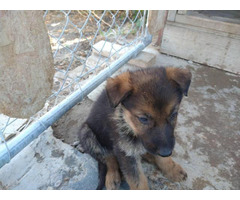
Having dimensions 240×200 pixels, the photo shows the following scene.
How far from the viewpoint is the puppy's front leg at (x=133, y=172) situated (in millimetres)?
2006

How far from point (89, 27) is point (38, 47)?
4.46 meters

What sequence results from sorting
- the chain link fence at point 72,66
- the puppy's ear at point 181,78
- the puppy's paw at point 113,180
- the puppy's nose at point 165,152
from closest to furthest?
the puppy's nose at point 165,152
the puppy's ear at point 181,78
the chain link fence at point 72,66
the puppy's paw at point 113,180

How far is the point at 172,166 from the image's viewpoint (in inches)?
86.0

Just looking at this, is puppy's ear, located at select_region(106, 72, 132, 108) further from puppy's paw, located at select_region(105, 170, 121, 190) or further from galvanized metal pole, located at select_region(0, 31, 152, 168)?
puppy's paw, located at select_region(105, 170, 121, 190)

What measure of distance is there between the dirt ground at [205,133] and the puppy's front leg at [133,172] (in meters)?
0.22

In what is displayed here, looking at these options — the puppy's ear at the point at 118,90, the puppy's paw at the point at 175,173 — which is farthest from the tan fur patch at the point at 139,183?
the puppy's ear at the point at 118,90

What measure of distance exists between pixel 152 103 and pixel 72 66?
2903 mm

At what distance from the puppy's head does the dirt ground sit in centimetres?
72

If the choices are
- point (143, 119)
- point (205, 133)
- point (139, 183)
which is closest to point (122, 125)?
point (143, 119)

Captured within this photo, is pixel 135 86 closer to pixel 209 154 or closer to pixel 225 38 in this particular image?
pixel 209 154

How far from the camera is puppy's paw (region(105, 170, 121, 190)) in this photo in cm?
211

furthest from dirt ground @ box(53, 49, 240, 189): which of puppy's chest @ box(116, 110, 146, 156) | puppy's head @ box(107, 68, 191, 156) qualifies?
puppy's head @ box(107, 68, 191, 156)

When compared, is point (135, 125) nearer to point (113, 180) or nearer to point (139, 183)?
point (139, 183)

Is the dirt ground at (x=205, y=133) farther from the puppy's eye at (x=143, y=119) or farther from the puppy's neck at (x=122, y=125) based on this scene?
the puppy's eye at (x=143, y=119)
